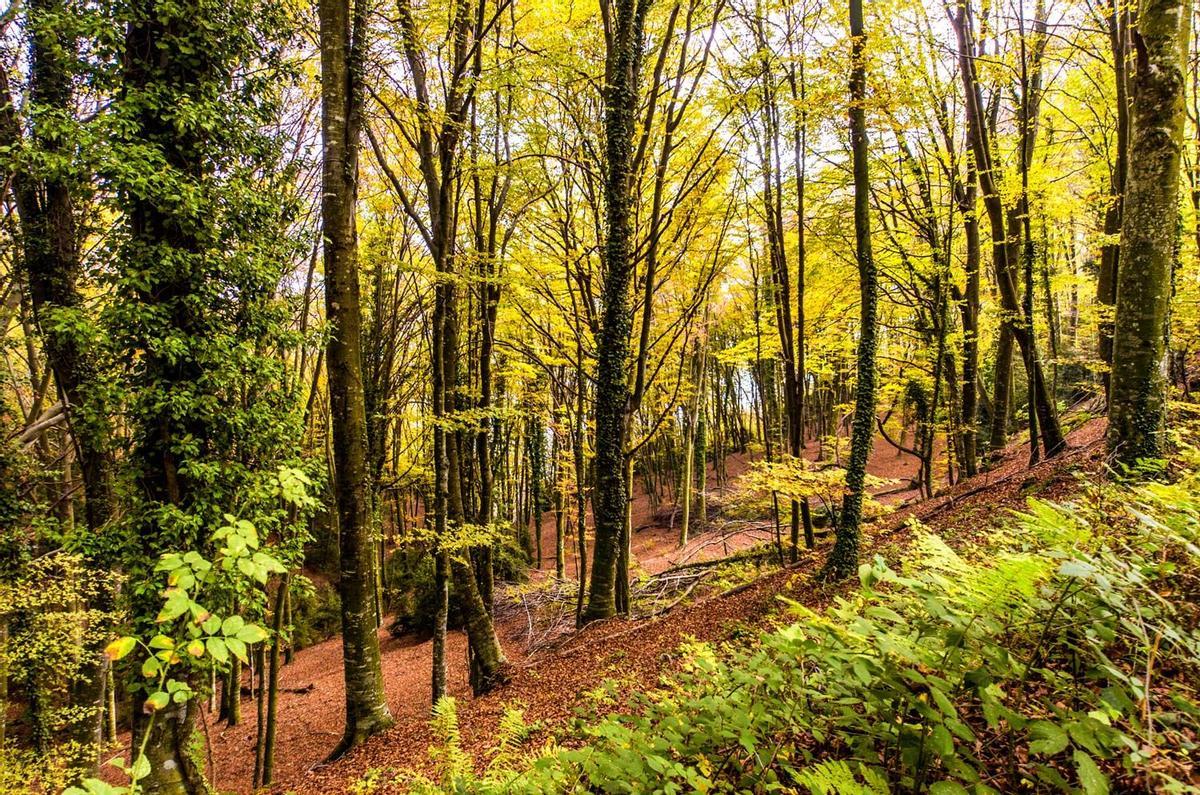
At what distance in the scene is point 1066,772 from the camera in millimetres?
1702

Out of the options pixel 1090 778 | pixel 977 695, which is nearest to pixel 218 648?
pixel 1090 778

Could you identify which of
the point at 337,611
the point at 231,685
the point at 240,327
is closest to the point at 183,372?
the point at 240,327

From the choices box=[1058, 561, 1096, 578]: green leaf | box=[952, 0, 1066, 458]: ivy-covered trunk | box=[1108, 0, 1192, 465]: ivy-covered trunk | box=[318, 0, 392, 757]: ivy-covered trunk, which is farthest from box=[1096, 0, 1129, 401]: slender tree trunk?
box=[318, 0, 392, 757]: ivy-covered trunk

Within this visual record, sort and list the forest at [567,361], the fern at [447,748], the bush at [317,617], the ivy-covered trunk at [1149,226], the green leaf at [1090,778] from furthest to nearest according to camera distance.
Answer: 1. the bush at [317,617]
2. the ivy-covered trunk at [1149,226]
3. the fern at [447,748]
4. the forest at [567,361]
5. the green leaf at [1090,778]

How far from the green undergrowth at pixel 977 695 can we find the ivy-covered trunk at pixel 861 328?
3.83m

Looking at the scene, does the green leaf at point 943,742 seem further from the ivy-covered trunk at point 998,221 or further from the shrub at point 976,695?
the ivy-covered trunk at point 998,221

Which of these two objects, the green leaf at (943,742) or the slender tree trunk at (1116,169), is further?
the slender tree trunk at (1116,169)

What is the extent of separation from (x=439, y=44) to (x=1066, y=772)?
1128 centimetres

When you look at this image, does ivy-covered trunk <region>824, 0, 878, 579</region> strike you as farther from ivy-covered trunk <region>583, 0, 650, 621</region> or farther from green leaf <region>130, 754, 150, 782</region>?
green leaf <region>130, 754, 150, 782</region>

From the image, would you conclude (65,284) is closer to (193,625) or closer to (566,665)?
(566,665)

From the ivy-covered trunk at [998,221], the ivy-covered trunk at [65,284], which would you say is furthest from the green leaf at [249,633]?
the ivy-covered trunk at [998,221]

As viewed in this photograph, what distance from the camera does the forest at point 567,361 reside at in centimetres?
219

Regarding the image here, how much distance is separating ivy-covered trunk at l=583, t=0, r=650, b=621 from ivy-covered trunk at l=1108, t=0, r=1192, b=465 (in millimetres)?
5501

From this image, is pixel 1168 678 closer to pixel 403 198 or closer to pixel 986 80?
pixel 403 198
